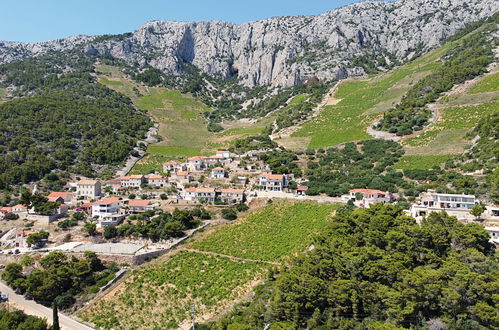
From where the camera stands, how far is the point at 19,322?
31281 millimetres

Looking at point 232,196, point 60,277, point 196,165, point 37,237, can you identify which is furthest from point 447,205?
point 37,237

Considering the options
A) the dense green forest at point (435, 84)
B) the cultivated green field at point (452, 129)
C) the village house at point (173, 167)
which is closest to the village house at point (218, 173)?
the village house at point (173, 167)

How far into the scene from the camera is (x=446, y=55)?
373 feet

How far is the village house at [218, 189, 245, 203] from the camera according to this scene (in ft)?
191

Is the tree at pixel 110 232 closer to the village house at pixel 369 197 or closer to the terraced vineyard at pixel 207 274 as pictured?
the terraced vineyard at pixel 207 274

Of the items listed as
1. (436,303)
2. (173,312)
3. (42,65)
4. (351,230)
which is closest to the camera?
(436,303)

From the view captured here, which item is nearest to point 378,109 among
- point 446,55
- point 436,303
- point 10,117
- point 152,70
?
point 446,55

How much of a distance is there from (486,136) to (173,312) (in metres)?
58.4

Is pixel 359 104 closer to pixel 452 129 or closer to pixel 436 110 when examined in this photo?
pixel 436 110

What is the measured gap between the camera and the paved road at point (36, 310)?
34.1 metres

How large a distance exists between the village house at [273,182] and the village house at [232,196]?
503 centimetres

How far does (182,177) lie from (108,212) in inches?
648

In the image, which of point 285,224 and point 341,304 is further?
point 285,224

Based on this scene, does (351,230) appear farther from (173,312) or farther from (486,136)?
(486,136)
